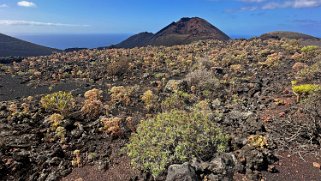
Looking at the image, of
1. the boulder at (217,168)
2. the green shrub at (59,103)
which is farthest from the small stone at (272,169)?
the green shrub at (59,103)

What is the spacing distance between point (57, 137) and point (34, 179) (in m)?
1.48

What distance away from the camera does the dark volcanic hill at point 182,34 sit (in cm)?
3956

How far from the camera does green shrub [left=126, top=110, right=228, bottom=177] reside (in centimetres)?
578

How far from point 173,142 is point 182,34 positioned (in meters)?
37.2

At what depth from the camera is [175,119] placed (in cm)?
641

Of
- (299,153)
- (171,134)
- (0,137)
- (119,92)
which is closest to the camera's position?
(171,134)

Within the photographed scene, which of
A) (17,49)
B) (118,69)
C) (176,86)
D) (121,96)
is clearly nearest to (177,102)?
(121,96)

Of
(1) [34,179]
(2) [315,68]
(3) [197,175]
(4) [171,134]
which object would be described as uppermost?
(2) [315,68]

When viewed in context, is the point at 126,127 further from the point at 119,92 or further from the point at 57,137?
the point at 119,92

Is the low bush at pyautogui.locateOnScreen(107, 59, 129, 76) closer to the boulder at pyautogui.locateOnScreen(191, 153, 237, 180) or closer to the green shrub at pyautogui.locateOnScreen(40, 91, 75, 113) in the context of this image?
the green shrub at pyautogui.locateOnScreen(40, 91, 75, 113)

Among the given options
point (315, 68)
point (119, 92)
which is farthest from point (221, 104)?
point (315, 68)

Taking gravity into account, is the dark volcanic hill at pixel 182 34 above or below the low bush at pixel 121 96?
above

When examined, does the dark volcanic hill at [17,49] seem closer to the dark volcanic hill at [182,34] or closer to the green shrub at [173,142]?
the dark volcanic hill at [182,34]

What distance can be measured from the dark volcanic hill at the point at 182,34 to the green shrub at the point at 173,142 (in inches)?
1245
